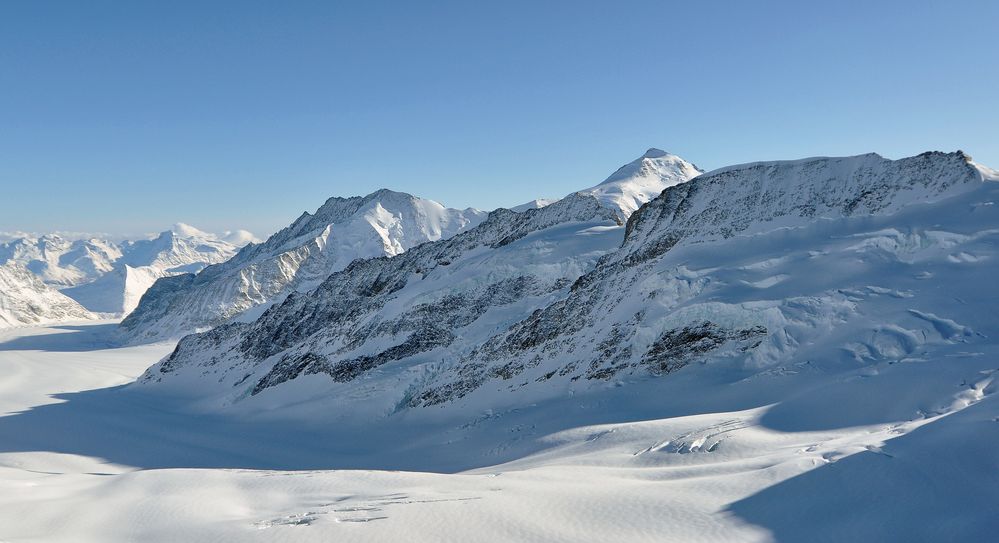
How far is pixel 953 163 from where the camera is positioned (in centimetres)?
3966

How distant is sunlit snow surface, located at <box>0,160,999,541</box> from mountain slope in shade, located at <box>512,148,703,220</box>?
71175 mm

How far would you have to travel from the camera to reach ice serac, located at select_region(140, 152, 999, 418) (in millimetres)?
31547

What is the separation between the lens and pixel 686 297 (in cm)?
3847

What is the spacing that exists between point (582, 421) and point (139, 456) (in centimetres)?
3336

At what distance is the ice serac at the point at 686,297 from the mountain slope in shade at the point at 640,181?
51.3 meters

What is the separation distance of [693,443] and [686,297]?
57.8 feet

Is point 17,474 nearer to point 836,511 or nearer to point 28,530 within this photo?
point 28,530

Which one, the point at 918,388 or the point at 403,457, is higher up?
the point at 918,388

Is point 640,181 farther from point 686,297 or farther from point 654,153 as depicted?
point 686,297

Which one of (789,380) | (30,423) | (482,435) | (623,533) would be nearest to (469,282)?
(482,435)

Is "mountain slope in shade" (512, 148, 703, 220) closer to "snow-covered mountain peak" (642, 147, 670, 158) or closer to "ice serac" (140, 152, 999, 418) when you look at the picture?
"snow-covered mountain peak" (642, 147, 670, 158)

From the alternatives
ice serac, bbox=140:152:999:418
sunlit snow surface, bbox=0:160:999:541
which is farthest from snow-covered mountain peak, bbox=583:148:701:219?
sunlit snow surface, bbox=0:160:999:541

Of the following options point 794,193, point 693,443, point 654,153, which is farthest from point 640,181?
point 693,443

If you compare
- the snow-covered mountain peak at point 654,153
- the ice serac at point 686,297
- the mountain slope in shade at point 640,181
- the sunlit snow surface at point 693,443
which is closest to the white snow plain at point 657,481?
the sunlit snow surface at point 693,443
